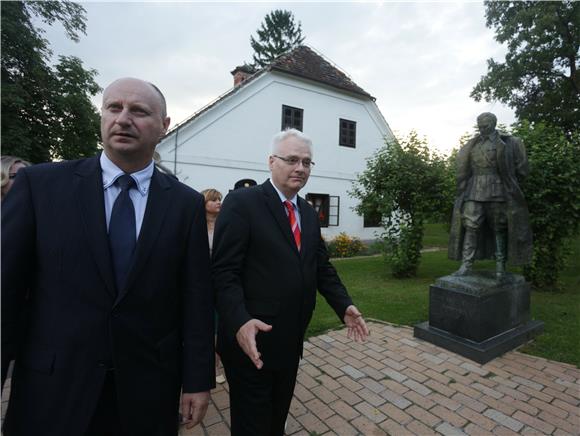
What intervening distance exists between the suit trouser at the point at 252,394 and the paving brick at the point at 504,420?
78.5 inches

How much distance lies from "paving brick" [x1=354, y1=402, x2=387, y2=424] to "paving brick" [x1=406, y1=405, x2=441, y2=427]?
0.85 ft

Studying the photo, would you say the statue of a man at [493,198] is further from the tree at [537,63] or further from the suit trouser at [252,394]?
the tree at [537,63]

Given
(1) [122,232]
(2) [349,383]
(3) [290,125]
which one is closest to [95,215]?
(1) [122,232]

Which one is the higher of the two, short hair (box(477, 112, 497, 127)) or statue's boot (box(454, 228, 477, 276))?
short hair (box(477, 112, 497, 127))

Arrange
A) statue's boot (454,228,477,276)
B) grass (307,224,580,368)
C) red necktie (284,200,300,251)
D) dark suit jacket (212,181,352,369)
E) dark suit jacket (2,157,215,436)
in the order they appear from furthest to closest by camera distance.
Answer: statue's boot (454,228,477,276) < grass (307,224,580,368) < red necktie (284,200,300,251) < dark suit jacket (212,181,352,369) < dark suit jacket (2,157,215,436)

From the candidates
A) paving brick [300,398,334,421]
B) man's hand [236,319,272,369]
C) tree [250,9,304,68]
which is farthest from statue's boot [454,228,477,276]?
tree [250,9,304,68]

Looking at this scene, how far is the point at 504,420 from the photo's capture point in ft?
8.80

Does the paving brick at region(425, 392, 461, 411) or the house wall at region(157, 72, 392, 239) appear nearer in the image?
the paving brick at region(425, 392, 461, 411)

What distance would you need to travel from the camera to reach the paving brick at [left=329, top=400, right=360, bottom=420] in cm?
271

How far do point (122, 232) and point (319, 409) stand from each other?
Result: 2.37 meters

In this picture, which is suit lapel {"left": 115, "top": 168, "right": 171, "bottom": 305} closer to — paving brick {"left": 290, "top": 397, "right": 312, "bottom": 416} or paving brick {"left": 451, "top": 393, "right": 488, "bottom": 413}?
paving brick {"left": 290, "top": 397, "right": 312, "bottom": 416}

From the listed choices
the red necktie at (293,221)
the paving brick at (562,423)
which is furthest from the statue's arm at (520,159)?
the red necktie at (293,221)

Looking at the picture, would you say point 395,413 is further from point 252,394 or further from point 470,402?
point 252,394

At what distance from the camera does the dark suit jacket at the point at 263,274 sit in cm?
180
